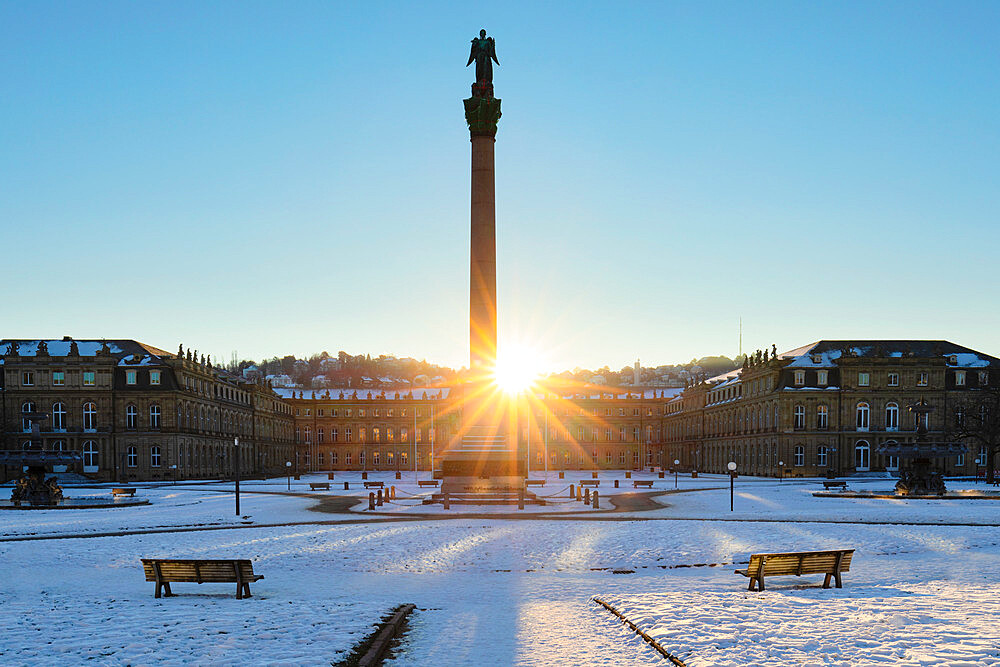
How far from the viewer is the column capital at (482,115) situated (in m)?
50.9

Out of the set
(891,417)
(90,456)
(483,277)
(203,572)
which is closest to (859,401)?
(891,417)

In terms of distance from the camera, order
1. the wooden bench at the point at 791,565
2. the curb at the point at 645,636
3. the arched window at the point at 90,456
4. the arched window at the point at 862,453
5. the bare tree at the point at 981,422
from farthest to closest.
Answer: the arched window at the point at 862,453
the arched window at the point at 90,456
the bare tree at the point at 981,422
the wooden bench at the point at 791,565
the curb at the point at 645,636

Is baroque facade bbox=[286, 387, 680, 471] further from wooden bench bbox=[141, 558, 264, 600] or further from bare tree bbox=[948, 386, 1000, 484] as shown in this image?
wooden bench bbox=[141, 558, 264, 600]

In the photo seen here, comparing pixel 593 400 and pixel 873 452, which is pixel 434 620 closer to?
pixel 873 452

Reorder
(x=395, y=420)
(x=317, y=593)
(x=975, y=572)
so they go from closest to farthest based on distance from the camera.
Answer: (x=317, y=593) < (x=975, y=572) < (x=395, y=420)

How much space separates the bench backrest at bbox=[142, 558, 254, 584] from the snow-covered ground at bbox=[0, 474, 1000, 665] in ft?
1.59

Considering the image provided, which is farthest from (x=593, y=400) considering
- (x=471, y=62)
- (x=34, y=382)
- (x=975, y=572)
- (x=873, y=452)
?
(x=975, y=572)

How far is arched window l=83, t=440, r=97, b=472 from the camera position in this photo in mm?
86969

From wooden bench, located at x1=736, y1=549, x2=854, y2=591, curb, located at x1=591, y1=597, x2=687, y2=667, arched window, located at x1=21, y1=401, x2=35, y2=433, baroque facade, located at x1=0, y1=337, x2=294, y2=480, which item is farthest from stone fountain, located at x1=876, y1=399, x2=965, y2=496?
arched window, located at x1=21, y1=401, x2=35, y2=433

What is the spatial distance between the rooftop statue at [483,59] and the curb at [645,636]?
4163 centimetres

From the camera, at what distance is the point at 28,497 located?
46469 millimetres

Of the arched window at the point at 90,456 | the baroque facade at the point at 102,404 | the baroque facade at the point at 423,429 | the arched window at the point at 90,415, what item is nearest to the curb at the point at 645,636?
the baroque facade at the point at 102,404

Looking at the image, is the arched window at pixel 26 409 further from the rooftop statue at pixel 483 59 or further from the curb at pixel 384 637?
the curb at pixel 384 637

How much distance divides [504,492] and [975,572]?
1088 inches
